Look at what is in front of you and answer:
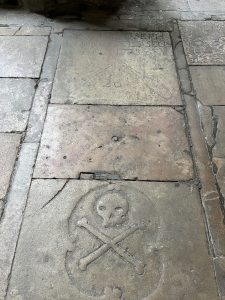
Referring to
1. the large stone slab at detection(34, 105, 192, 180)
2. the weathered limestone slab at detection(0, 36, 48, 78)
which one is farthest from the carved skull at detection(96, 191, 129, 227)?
the weathered limestone slab at detection(0, 36, 48, 78)

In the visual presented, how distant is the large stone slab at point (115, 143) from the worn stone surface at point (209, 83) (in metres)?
0.38

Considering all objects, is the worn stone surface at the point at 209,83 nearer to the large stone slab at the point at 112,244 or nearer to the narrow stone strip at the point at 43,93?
the large stone slab at the point at 112,244

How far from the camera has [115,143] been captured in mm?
2598

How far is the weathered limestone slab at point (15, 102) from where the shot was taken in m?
2.73

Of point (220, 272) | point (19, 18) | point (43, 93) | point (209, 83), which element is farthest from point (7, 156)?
point (19, 18)

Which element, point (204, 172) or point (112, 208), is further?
point (204, 172)

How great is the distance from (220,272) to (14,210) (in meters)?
1.37

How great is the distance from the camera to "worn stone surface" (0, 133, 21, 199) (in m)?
2.33

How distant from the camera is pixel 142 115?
2811 mm

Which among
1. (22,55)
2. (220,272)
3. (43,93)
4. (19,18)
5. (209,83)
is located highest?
(19,18)

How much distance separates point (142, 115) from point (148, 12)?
6.24 ft

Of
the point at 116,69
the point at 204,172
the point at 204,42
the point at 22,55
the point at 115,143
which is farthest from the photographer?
the point at 204,42

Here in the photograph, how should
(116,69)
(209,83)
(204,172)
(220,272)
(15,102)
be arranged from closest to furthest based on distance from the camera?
(220,272), (204,172), (15,102), (209,83), (116,69)

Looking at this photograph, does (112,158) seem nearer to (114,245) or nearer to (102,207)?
(102,207)
